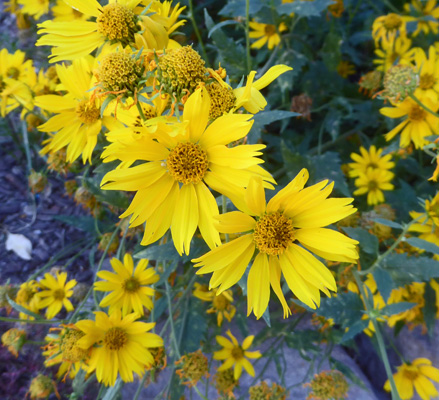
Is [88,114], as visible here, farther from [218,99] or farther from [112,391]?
[112,391]

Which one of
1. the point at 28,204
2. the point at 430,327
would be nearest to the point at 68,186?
the point at 28,204

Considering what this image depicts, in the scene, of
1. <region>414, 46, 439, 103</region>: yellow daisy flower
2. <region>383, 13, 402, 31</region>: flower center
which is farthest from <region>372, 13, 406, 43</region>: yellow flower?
<region>414, 46, 439, 103</region>: yellow daisy flower

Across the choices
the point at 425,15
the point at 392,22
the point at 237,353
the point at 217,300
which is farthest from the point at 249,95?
the point at 425,15

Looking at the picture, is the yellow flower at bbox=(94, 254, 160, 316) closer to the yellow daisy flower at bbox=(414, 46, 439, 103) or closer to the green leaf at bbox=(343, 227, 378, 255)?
A: the green leaf at bbox=(343, 227, 378, 255)

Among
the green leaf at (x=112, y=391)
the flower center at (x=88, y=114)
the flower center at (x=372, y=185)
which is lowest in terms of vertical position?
the green leaf at (x=112, y=391)

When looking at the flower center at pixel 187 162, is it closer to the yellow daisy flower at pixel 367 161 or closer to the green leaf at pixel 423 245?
the green leaf at pixel 423 245

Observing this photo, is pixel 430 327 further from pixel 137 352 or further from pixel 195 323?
pixel 137 352

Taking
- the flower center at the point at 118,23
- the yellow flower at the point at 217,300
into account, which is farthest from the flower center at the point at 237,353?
the flower center at the point at 118,23
